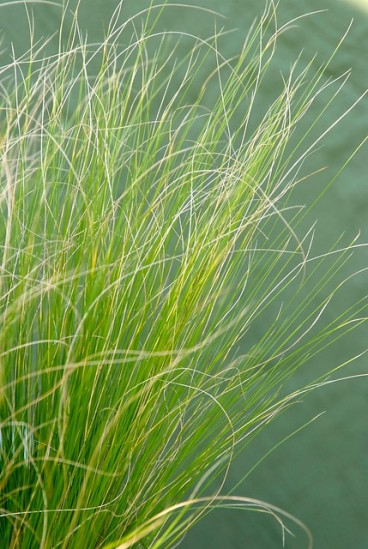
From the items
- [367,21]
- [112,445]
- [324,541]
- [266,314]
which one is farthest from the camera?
[367,21]

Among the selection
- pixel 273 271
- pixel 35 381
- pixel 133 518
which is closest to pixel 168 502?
pixel 133 518

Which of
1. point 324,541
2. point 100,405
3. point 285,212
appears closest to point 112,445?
point 100,405

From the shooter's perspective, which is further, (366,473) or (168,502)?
(366,473)

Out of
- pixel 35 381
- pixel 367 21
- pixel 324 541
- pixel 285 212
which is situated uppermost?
pixel 367 21

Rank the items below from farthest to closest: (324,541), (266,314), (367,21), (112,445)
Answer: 1. (367,21)
2. (266,314)
3. (324,541)
4. (112,445)

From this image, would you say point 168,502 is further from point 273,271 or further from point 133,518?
point 273,271

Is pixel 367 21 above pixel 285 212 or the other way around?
above
